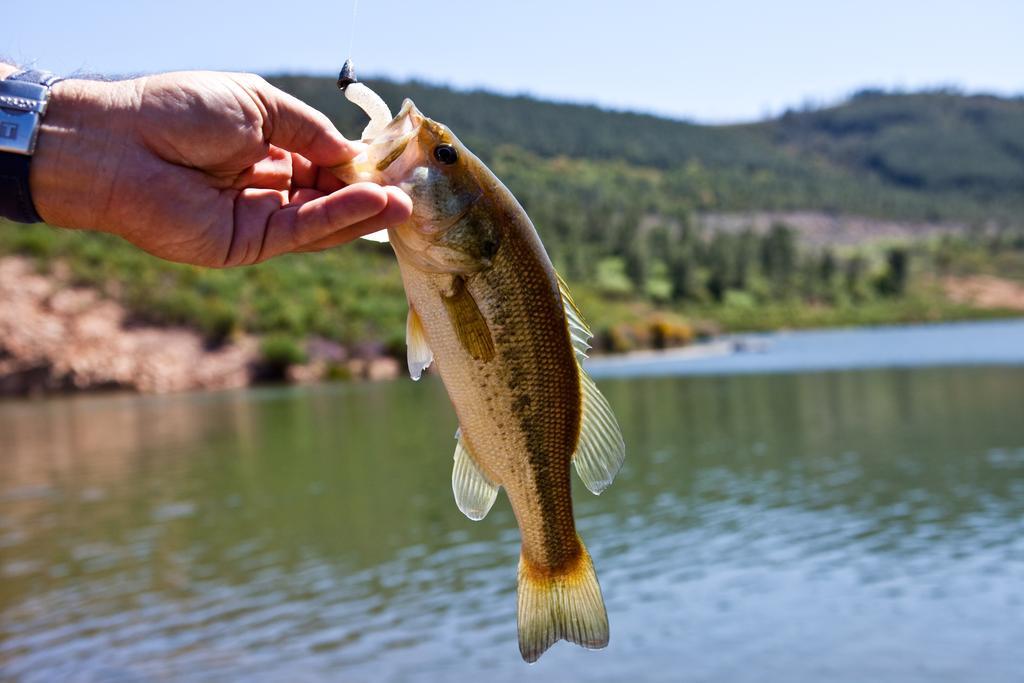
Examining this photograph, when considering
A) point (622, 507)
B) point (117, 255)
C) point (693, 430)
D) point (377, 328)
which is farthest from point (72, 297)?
point (622, 507)

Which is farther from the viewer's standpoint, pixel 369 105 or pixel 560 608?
pixel 560 608

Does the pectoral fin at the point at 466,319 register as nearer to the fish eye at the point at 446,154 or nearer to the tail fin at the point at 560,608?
the fish eye at the point at 446,154

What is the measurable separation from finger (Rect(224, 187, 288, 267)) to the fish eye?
56cm

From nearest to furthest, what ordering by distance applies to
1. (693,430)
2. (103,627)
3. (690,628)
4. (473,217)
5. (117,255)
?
(473,217) < (690,628) < (103,627) < (693,430) < (117,255)

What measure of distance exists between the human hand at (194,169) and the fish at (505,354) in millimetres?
141

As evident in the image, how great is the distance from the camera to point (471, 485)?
10.4ft

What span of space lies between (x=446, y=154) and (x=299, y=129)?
504mm

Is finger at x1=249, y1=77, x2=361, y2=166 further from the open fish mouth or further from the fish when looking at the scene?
the open fish mouth

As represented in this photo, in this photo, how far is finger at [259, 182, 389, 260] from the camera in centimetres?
280

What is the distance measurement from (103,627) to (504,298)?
14.0m

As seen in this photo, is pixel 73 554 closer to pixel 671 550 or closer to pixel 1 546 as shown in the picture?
pixel 1 546

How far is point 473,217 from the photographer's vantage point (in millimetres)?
2854

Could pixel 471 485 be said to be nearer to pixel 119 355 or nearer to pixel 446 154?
pixel 446 154

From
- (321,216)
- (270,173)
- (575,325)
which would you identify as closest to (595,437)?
(575,325)
